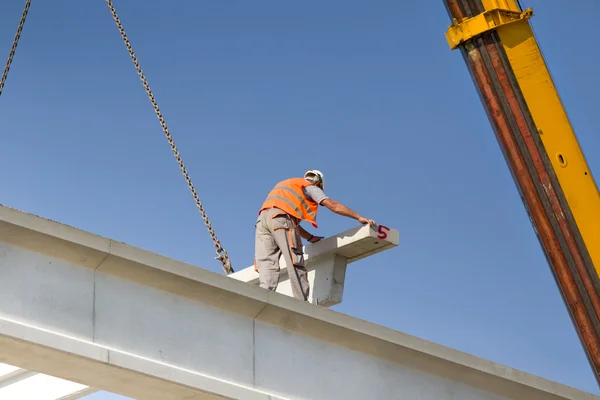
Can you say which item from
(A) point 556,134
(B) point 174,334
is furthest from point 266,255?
(A) point 556,134

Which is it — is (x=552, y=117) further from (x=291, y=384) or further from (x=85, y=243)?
(x=85, y=243)

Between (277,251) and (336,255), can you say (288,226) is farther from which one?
(336,255)

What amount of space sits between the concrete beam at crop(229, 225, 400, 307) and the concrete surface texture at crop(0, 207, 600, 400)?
1.71m

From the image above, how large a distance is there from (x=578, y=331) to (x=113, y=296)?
645 cm

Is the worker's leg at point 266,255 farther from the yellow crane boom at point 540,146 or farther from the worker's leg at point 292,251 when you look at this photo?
the yellow crane boom at point 540,146

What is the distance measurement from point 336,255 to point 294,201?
802 mm

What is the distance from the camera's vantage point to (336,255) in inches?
482

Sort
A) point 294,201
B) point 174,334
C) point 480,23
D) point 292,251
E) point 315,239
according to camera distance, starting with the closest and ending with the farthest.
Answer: point 174,334 < point 292,251 < point 294,201 < point 315,239 < point 480,23

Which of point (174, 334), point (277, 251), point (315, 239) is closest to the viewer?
point (174, 334)

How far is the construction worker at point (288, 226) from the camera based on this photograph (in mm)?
11883

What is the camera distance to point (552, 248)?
43.7 feet

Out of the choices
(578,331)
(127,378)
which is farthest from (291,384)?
(578,331)

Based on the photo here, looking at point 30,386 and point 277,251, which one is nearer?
point 30,386

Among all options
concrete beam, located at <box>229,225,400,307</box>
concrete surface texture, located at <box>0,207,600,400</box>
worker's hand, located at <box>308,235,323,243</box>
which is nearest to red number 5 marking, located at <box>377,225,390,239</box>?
concrete beam, located at <box>229,225,400,307</box>
